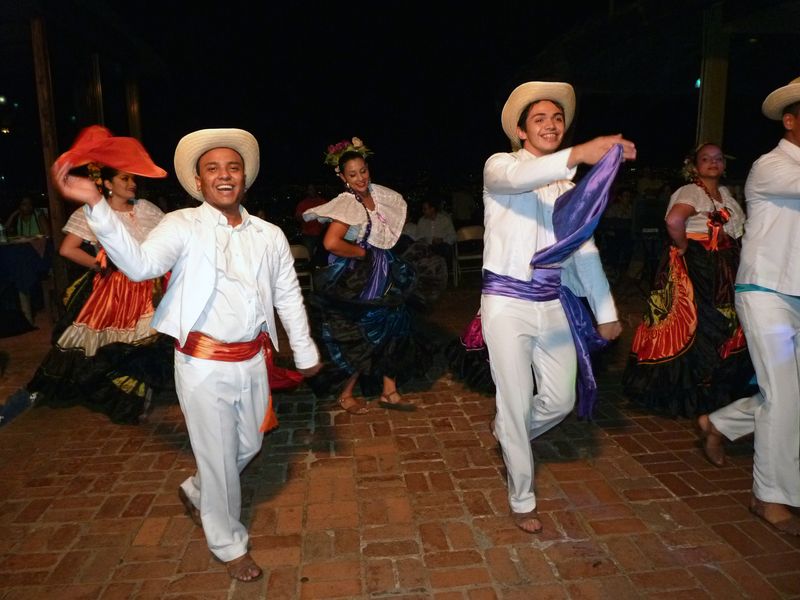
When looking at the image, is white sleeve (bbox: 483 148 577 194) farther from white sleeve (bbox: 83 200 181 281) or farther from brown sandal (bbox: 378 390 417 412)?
brown sandal (bbox: 378 390 417 412)

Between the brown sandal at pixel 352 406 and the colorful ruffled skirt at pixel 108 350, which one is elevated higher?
the colorful ruffled skirt at pixel 108 350

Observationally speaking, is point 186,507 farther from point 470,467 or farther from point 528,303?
point 528,303

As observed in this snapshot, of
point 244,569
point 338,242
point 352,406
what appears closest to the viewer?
point 244,569

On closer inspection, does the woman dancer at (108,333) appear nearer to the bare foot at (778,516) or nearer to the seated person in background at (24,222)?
the bare foot at (778,516)

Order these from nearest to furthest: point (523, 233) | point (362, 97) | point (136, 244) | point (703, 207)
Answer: point (136, 244), point (523, 233), point (703, 207), point (362, 97)

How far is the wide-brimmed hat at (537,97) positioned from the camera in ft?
10.4

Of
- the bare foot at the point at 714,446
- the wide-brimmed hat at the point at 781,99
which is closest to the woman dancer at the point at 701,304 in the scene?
the bare foot at the point at 714,446

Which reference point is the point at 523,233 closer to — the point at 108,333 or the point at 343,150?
the point at 343,150

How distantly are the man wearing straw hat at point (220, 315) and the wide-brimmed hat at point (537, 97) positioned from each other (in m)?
1.40

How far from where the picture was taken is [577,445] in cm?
432

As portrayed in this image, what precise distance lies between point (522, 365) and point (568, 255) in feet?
2.02

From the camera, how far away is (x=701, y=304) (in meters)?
4.60

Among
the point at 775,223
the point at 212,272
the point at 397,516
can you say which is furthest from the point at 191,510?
the point at 775,223

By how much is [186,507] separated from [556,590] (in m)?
2.03
